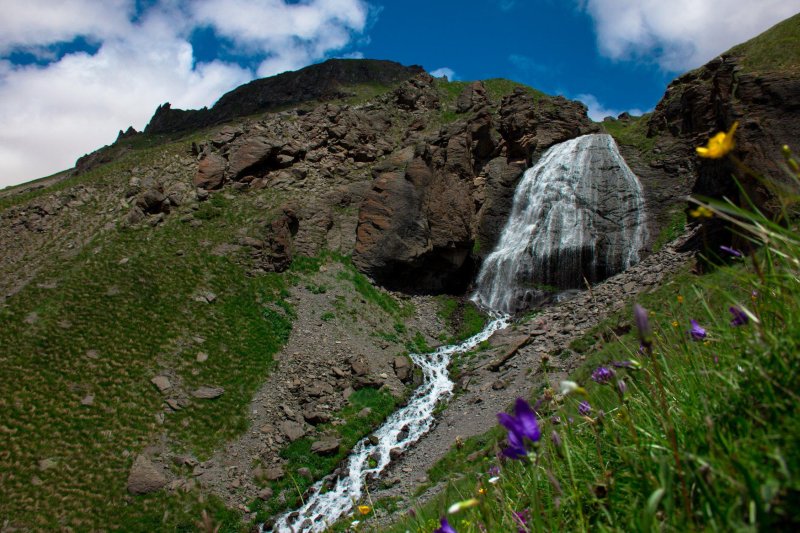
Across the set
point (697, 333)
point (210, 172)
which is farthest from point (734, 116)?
point (210, 172)

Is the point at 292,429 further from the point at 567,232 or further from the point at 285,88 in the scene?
the point at 285,88

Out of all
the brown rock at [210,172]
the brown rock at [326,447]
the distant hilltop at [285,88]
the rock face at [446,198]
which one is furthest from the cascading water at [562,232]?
the distant hilltop at [285,88]

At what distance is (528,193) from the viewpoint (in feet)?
111

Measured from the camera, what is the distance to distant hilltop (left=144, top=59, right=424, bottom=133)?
266 ft

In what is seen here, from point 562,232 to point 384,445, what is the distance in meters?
20.2

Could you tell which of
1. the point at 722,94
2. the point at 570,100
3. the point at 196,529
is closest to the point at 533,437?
the point at 196,529

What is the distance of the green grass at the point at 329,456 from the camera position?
552 inches

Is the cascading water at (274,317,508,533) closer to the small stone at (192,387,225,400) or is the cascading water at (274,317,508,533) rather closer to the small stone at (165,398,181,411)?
the small stone at (192,387,225,400)

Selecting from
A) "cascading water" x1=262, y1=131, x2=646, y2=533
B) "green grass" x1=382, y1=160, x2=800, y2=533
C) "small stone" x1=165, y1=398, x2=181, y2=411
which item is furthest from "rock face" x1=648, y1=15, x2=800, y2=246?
"small stone" x1=165, y1=398, x2=181, y2=411

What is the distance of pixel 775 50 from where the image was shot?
966 inches

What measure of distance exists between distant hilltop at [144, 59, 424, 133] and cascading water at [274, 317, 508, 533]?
225 ft

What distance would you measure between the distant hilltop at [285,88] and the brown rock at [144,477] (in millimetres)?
75154

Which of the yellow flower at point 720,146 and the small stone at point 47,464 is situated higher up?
the yellow flower at point 720,146

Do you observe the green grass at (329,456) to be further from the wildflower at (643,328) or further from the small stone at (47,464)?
the wildflower at (643,328)
